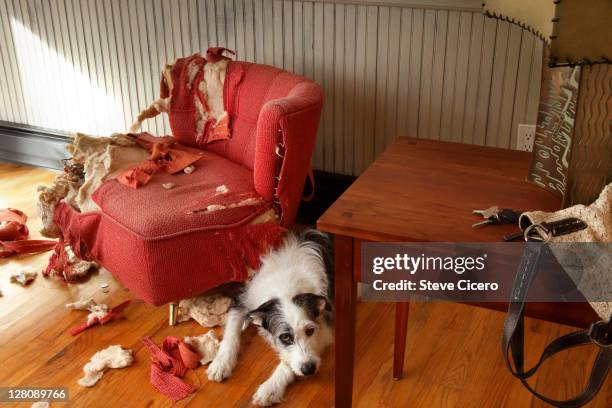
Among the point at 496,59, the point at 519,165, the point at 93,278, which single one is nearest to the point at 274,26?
the point at 496,59

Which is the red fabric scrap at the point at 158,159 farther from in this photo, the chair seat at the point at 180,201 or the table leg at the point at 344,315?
the table leg at the point at 344,315

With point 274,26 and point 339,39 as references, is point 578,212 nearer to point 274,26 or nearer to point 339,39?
point 339,39

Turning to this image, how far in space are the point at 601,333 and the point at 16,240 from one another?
224cm

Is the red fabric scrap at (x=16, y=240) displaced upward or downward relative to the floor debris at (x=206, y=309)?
upward

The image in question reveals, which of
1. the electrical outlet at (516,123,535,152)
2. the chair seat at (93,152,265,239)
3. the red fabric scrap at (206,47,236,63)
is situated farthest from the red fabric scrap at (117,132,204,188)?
the electrical outlet at (516,123,535,152)

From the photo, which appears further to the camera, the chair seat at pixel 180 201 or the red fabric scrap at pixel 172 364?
the chair seat at pixel 180 201

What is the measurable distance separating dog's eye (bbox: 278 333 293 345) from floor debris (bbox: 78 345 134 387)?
461 mm

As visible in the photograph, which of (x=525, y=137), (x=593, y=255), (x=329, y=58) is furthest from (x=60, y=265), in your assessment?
(x=593, y=255)

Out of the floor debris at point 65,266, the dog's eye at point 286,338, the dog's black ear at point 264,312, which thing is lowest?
the floor debris at point 65,266

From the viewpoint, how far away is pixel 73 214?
2.05 metres

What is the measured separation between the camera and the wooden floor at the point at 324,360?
1665 mm

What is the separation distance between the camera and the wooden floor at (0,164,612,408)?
1.67 metres

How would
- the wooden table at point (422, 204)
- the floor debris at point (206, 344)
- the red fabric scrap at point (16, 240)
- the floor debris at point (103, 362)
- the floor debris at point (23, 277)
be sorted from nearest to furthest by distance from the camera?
the wooden table at point (422, 204), the floor debris at point (103, 362), the floor debris at point (206, 344), the floor debris at point (23, 277), the red fabric scrap at point (16, 240)

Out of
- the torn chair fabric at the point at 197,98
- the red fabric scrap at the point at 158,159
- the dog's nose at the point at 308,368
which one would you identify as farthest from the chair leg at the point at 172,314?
the torn chair fabric at the point at 197,98
